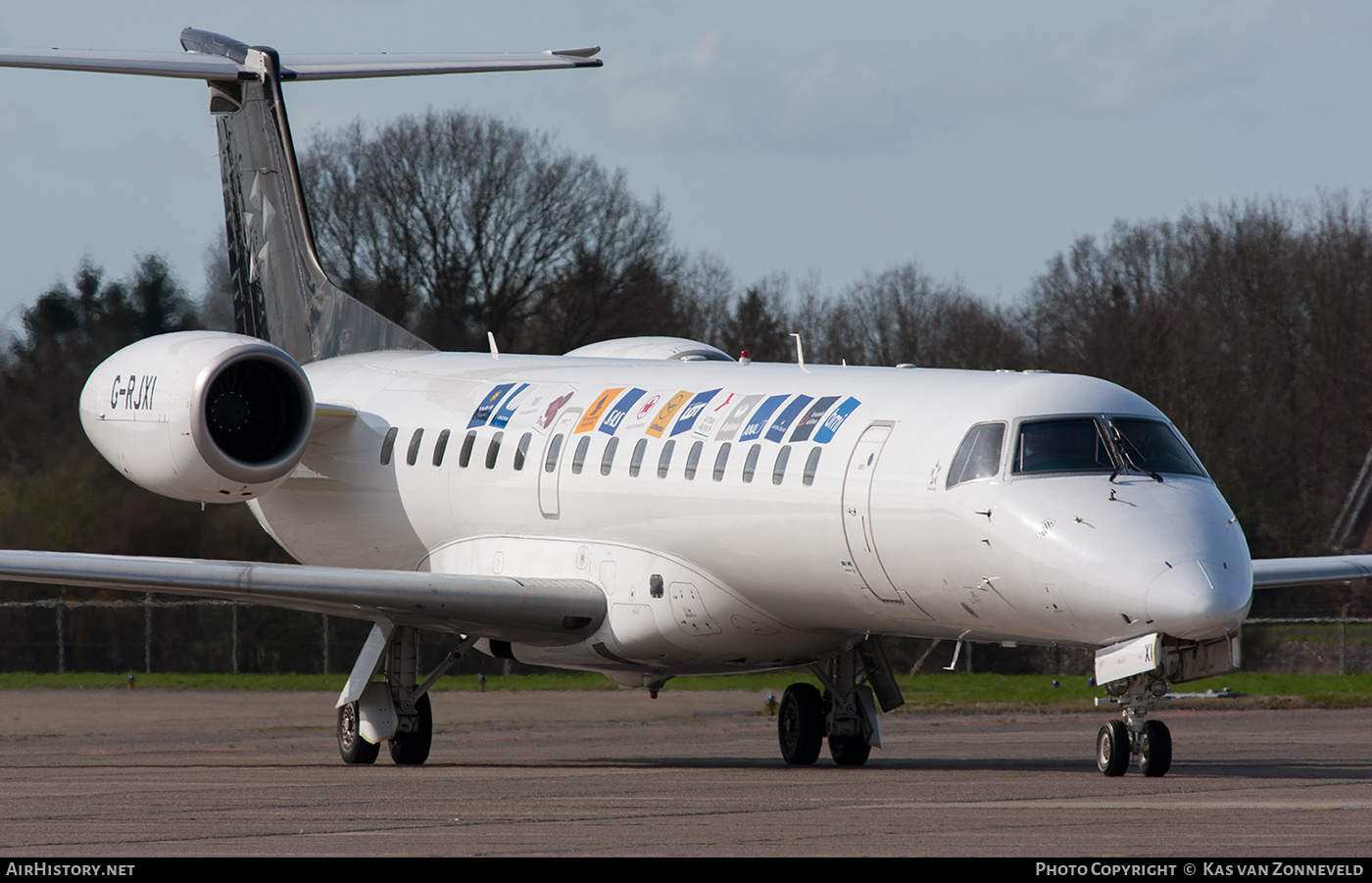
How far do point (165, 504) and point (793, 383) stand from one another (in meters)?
16.8

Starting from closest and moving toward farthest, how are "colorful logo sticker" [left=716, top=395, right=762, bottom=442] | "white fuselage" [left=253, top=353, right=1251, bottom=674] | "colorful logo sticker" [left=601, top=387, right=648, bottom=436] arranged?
"white fuselage" [left=253, top=353, right=1251, bottom=674] → "colorful logo sticker" [left=716, top=395, right=762, bottom=442] → "colorful logo sticker" [left=601, top=387, right=648, bottom=436]

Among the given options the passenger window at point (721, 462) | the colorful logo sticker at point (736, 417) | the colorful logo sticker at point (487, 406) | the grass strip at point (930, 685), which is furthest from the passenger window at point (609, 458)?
the grass strip at point (930, 685)

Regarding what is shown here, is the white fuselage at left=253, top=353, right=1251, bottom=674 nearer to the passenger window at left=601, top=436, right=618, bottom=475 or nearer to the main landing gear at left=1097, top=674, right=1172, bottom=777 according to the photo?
the passenger window at left=601, top=436, right=618, bottom=475

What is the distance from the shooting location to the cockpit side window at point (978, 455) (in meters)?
14.2

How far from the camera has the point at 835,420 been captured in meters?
15.7

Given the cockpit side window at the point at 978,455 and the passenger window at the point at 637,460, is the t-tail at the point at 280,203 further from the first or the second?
the cockpit side window at the point at 978,455

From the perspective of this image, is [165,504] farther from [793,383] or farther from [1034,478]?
[1034,478]

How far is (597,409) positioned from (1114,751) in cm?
626

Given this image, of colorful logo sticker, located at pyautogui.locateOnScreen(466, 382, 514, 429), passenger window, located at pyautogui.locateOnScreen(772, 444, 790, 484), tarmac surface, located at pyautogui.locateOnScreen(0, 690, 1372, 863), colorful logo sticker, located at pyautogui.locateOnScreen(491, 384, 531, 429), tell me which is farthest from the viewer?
colorful logo sticker, located at pyautogui.locateOnScreen(466, 382, 514, 429)

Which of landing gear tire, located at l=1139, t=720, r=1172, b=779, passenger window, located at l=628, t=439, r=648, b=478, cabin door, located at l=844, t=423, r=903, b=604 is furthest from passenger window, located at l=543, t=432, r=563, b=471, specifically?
landing gear tire, located at l=1139, t=720, r=1172, b=779

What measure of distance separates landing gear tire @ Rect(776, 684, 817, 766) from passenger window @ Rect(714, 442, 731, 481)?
246 centimetres

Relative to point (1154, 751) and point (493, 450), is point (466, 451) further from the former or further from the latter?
point (1154, 751)

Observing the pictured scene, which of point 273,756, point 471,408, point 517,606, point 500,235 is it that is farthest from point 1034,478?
point 500,235

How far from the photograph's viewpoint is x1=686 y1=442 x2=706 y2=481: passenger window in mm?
16703
